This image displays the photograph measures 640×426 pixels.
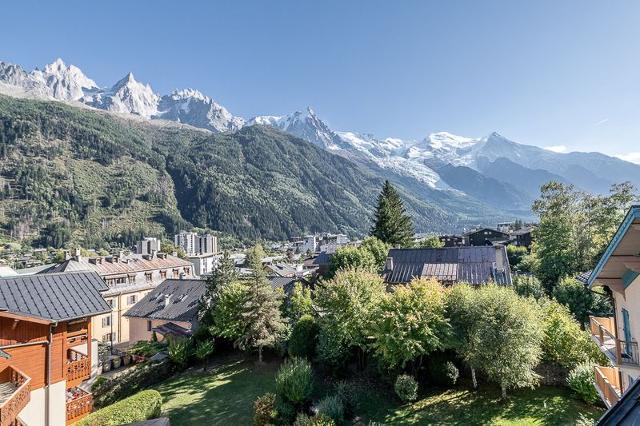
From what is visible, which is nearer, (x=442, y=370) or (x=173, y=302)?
(x=442, y=370)

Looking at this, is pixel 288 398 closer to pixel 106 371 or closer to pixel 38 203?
pixel 106 371

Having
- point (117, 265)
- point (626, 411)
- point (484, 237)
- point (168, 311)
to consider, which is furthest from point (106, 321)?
point (484, 237)

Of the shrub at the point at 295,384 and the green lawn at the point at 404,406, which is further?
the shrub at the point at 295,384

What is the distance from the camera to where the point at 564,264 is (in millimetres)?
46344

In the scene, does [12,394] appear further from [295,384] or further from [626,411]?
[626,411]

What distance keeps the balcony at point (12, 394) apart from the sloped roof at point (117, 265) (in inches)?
1711

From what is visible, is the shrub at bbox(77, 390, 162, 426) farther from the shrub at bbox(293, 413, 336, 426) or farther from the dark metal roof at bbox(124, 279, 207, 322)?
the dark metal roof at bbox(124, 279, 207, 322)

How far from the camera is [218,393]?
2745cm

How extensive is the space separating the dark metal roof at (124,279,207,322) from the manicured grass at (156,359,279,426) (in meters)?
13.0

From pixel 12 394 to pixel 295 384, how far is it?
14.4m

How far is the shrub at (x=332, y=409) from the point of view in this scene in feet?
68.8

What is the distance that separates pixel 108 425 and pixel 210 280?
20438 millimetres

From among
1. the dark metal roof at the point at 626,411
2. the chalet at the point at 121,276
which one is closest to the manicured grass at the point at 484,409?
the dark metal roof at the point at 626,411

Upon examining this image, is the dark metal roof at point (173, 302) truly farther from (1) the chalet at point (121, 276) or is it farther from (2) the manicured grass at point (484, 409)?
(2) the manicured grass at point (484, 409)
